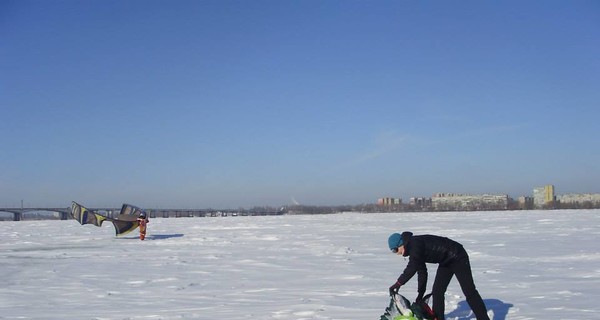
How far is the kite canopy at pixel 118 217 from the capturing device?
2456 centimetres

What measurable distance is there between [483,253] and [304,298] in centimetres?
817

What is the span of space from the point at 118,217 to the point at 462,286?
71.8 ft

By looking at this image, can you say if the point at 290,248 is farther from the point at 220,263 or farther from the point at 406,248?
the point at 406,248

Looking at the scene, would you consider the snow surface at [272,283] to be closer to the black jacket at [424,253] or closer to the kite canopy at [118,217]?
the black jacket at [424,253]

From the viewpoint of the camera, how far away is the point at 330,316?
280 inches

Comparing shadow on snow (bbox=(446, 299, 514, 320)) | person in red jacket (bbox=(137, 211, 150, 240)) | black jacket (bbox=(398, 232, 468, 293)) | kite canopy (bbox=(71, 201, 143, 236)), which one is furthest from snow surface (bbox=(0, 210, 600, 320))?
kite canopy (bbox=(71, 201, 143, 236))

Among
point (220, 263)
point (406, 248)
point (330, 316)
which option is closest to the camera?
point (406, 248)

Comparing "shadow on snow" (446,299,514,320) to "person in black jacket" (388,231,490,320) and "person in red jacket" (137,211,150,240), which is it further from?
"person in red jacket" (137,211,150,240)

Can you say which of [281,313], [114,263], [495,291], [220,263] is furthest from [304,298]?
[114,263]

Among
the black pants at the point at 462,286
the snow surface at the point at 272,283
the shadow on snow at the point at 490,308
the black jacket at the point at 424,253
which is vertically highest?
the black jacket at the point at 424,253

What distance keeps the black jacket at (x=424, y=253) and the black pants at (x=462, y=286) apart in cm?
6

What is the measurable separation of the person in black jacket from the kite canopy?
67.6ft

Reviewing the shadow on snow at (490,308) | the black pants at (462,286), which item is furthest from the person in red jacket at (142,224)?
the black pants at (462,286)

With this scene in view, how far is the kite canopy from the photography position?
2456cm
